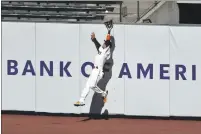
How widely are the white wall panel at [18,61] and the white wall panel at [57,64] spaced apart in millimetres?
190

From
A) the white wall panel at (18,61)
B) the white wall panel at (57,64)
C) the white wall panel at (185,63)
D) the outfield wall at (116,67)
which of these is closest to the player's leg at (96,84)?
the outfield wall at (116,67)

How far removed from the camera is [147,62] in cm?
1296

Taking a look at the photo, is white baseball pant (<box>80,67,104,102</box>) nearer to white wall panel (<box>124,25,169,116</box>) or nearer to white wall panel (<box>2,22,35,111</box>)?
white wall panel (<box>124,25,169,116</box>)

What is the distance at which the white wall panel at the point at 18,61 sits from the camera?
13.0 metres

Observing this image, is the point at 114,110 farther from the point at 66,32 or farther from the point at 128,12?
the point at 128,12

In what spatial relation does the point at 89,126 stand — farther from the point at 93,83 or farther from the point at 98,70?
the point at 98,70

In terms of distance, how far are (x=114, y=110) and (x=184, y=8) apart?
16.1 ft

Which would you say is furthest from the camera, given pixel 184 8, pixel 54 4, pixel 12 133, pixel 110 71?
pixel 54 4

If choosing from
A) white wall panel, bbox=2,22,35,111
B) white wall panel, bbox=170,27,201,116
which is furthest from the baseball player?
white wall panel, bbox=170,27,201,116

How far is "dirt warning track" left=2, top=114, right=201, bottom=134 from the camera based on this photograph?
35.4 feet

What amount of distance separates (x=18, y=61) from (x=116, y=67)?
2.64m

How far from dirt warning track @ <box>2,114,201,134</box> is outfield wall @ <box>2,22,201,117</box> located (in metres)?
0.45

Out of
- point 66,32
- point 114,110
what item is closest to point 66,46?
point 66,32

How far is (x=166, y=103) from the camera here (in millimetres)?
12977
